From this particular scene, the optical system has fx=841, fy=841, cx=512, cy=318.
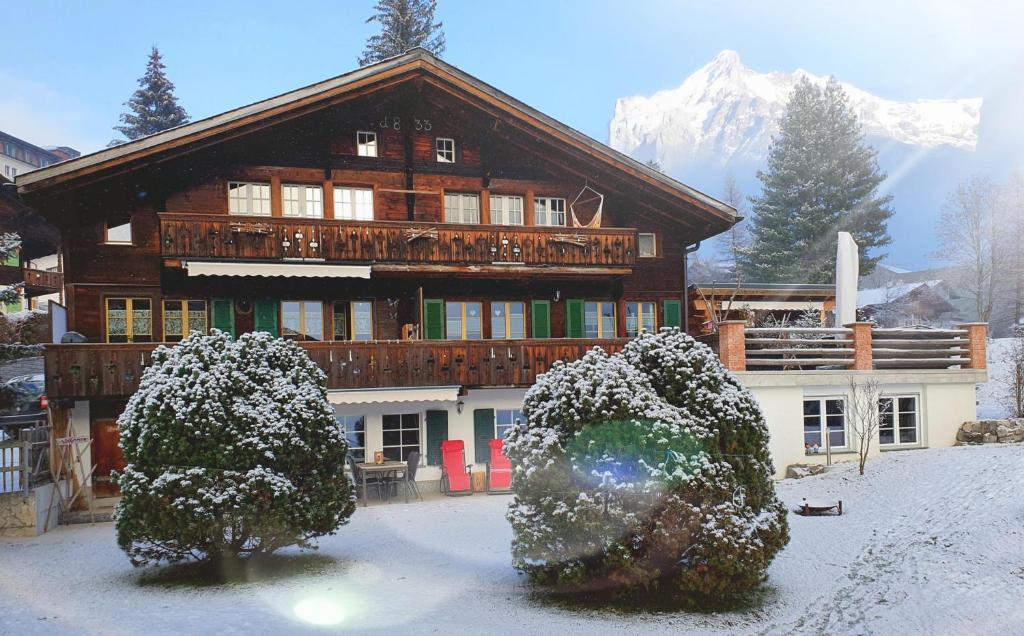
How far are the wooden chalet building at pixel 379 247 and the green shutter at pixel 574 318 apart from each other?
0.15 feet

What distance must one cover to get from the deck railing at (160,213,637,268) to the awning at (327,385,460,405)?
3.29 m

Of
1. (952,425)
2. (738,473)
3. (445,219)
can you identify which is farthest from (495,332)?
(738,473)

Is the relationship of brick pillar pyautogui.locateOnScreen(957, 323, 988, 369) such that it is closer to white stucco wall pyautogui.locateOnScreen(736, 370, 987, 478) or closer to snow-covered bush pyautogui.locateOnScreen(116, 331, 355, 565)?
white stucco wall pyautogui.locateOnScreen(736, 370, 987, 478)

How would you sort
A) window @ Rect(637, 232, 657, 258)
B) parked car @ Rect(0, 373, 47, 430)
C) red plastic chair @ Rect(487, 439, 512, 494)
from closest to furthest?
red plastic chair @ Rect(487, 439, 512, 494) < window @ Rect(637, 232, 657, 258) < parked car @ Rect(0, 373, 47, 430)

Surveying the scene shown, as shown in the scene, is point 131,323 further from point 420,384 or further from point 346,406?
point 420,384

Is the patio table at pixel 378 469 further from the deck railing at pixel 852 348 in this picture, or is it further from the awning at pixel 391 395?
the deck railing at pixel 852 348

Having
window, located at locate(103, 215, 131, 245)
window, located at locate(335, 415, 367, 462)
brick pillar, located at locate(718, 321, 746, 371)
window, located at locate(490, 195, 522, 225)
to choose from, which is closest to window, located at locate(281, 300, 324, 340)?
window, located at locate(335, 415, 367, 462)

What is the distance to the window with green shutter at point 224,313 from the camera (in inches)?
805

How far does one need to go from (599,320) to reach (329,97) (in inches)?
366

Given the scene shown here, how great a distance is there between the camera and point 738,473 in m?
10.2

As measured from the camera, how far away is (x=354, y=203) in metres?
21.8

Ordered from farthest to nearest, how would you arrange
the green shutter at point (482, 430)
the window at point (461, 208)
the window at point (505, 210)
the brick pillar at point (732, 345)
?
the window at point (505, 210) → the window at point (461, 208) → the green shutter at point (482, 430) → the brick pillar at point (732, 345)

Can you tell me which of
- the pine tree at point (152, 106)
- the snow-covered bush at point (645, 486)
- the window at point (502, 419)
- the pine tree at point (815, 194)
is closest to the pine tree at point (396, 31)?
the pine tree at point (152, 106)

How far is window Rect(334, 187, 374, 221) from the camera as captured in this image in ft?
71.4
